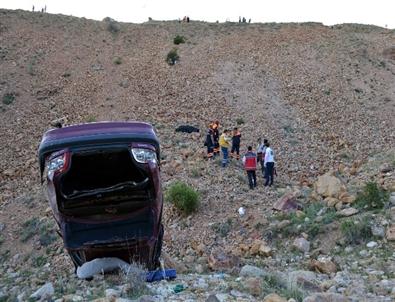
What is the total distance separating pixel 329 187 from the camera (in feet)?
41.1

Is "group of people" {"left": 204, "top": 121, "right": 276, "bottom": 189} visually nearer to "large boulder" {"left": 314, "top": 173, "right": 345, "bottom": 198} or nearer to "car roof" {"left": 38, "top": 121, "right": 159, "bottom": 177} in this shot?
"large boulder" {"left": 314, "top": 173, "right": 345, "bottom": 198}

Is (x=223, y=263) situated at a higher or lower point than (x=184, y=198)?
higher

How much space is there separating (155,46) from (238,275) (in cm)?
2507

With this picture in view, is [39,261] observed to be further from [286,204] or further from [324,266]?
[324,266]

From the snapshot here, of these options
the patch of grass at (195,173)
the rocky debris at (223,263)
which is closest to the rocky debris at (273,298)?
the rocky debris at (223,263)

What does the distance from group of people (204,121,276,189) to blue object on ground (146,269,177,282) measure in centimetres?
711

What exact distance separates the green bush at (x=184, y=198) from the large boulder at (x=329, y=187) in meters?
2.73

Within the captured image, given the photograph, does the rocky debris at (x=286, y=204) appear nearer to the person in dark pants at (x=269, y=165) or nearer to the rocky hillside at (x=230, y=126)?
the rocky hillside at (x=230, y=126)

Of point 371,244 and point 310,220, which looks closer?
point 371,244

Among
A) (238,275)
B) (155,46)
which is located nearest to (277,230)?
(238,275)

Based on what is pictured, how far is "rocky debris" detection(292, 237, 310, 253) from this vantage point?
9953mm

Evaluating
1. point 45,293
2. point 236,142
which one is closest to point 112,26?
point 236,142

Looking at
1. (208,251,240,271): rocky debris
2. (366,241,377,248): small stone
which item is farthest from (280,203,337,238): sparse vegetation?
(208,251,240,271): rocky debris

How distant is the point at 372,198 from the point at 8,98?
18816mm
